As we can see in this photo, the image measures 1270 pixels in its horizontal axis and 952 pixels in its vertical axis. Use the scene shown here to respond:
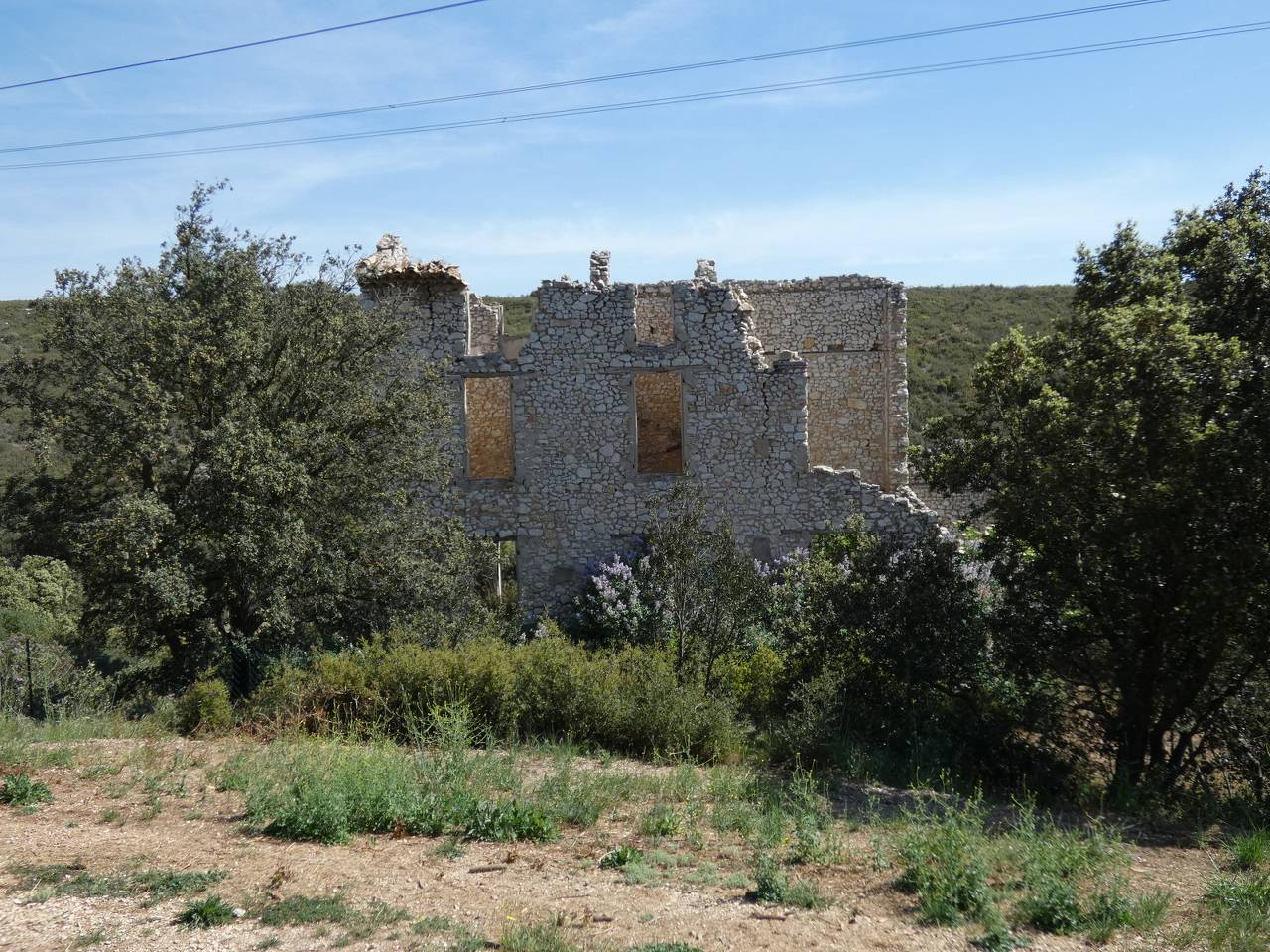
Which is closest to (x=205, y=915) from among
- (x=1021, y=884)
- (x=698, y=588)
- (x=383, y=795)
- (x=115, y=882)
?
(x=115, y=882)

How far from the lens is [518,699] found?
33.7 ft

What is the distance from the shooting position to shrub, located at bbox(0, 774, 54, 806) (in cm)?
742

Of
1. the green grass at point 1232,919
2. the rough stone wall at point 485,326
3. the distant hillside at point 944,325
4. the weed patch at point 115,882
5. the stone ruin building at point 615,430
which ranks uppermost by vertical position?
the distant hillside at point 944,325

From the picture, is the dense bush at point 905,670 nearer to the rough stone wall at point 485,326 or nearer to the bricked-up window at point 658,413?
the bricked-up window at point 658,413

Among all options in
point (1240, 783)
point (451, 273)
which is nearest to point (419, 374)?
point (451, 273)

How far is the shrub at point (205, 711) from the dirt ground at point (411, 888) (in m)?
2.13

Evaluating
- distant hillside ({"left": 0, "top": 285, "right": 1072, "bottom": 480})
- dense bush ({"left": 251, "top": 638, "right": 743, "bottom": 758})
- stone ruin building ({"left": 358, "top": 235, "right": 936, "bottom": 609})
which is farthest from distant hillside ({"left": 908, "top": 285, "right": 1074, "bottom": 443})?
dense bush ({"left": 251, "top": 638, "right": 743, "bottom": 758})

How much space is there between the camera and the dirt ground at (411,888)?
5.36 m

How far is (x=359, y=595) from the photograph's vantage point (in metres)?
12.3

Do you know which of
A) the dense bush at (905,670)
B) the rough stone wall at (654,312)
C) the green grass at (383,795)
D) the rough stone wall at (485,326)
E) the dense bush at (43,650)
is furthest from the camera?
the rough stone wall at (485,326)

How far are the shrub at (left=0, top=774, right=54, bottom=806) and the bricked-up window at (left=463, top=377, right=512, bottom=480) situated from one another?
1224 centimetres

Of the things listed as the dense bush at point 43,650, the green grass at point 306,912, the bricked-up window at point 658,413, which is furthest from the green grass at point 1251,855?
the bricked-up window at point 658,413

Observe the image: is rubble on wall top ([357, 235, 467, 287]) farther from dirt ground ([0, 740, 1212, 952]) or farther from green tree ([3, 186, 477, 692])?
dirt ground ([0, 740, 1212, 952])

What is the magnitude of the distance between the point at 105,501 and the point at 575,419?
24.2 ft
